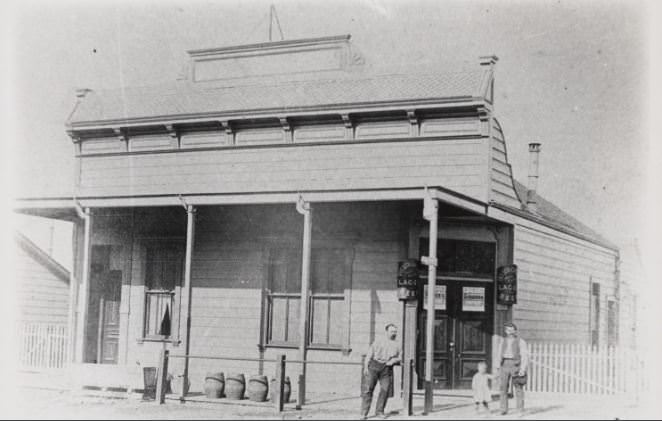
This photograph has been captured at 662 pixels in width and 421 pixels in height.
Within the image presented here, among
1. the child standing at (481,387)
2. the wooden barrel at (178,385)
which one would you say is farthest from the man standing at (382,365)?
the wooden barrel at (178,385)

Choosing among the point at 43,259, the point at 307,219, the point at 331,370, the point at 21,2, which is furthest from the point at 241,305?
the point at 43,259

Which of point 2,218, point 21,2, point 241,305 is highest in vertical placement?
point 21,2

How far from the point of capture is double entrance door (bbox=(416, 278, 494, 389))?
1691 centimetres

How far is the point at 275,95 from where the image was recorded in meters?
18.6

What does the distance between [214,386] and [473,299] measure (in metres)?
5.25

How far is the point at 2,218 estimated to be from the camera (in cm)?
1288

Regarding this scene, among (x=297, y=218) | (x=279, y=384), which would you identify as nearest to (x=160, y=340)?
(x=297, y=218)

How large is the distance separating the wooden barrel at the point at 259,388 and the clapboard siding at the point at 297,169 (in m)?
3.33

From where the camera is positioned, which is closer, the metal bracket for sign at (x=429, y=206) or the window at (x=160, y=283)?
the metal bracket for sign at (x=429, y=206)

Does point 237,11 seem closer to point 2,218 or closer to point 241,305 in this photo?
point 241,305

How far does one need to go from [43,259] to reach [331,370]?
1413 centimetres

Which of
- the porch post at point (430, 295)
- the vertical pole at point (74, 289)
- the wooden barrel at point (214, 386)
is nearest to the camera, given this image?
the porch post at point (430, 295)

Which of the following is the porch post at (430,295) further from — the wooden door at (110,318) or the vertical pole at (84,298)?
the wooden door at (110,318)

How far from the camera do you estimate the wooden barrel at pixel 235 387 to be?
1529cm
